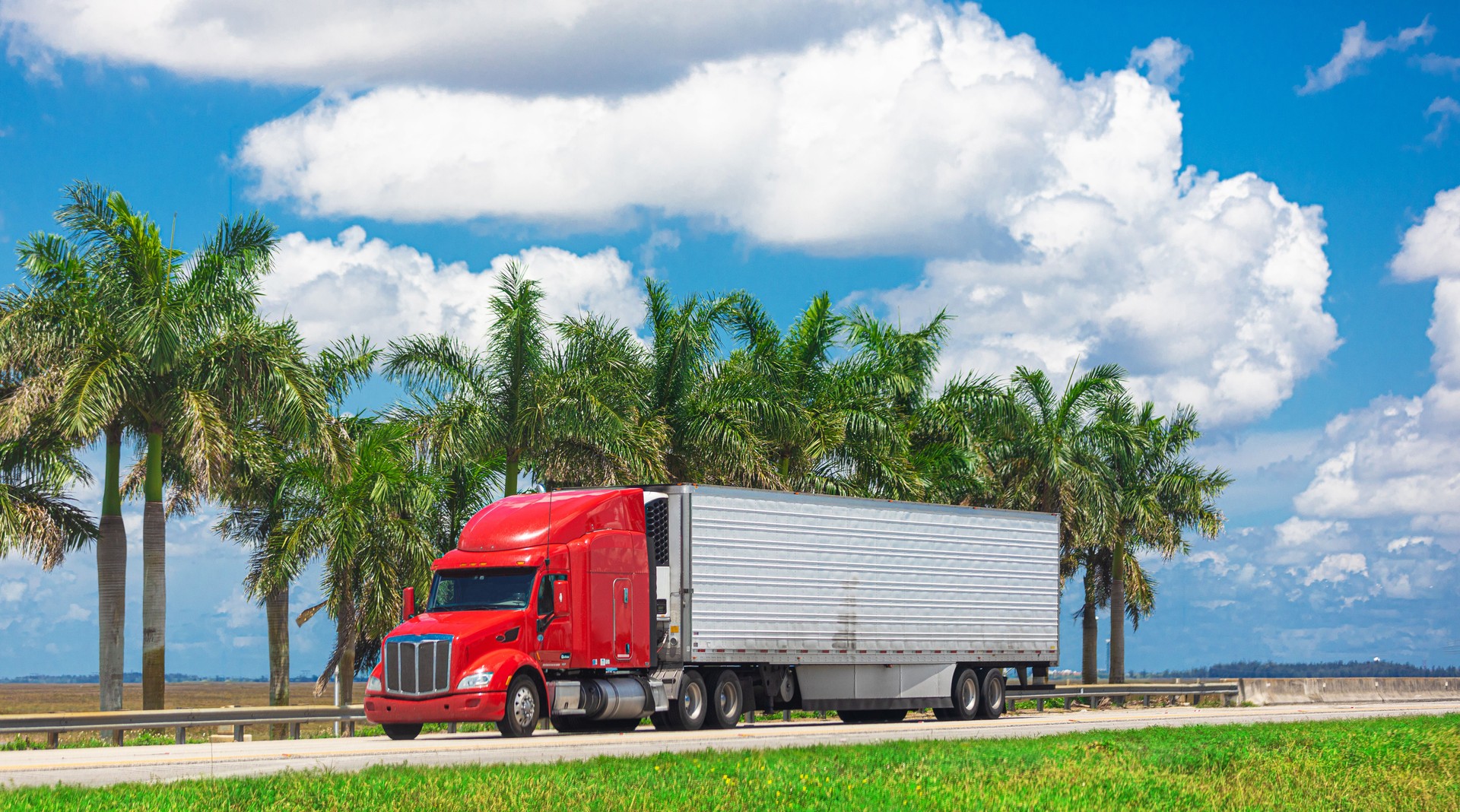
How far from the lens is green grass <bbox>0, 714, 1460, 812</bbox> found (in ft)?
47.9

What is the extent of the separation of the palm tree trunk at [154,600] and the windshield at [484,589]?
8564 millimetres

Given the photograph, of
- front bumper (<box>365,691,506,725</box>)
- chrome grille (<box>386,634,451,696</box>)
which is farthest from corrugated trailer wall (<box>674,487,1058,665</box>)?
chrome grille (<box>386,634,451,696</box>)

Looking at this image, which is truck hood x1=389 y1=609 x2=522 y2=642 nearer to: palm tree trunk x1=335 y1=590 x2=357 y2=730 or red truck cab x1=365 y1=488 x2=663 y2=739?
red truck cab x1=365 y1=488 x2=663 y2=739

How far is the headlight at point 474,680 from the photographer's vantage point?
23500 mm

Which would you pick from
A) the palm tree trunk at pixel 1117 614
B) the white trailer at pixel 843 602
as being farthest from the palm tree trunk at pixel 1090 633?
the white trailer at pixel 843 602

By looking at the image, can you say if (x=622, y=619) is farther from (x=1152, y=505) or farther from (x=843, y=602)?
(x=1152, y=505)

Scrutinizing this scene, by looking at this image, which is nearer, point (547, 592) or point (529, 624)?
point (529, 624)

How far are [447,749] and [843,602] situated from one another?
394 inches

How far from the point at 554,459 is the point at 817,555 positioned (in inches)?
322

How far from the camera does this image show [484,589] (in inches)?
990

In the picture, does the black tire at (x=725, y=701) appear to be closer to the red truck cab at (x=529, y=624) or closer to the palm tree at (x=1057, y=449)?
the red truck cab at (x=529, y=624)

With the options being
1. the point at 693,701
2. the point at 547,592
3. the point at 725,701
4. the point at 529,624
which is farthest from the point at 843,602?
the point at 529,624

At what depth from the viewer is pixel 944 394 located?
44656mm

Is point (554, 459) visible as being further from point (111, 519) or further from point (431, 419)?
point (111, 519)
